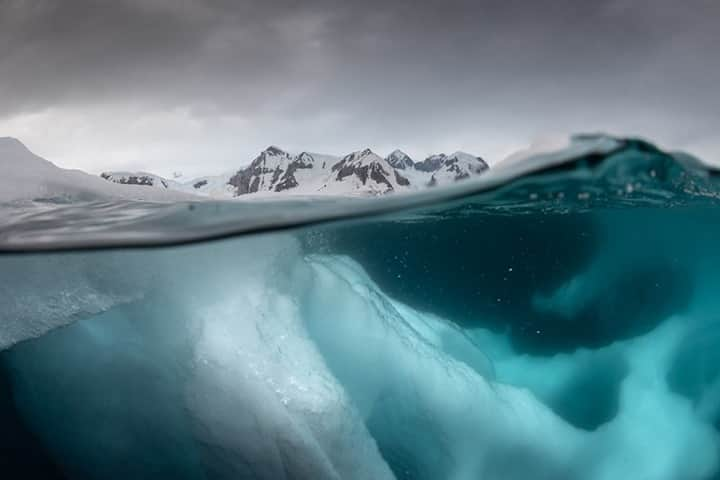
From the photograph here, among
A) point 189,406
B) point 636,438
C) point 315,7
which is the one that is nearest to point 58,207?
point 189,406

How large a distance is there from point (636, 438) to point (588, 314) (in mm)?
8801

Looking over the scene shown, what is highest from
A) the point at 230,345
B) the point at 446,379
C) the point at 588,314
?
the point at 230,345

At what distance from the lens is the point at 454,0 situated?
5.54 metres

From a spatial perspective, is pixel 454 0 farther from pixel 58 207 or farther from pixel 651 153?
pixel 58 207

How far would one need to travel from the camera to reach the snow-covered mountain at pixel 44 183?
5.81 m

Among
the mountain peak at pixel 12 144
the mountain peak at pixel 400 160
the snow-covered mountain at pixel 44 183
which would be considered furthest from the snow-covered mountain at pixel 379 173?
the mountain peak at pixel 12 144

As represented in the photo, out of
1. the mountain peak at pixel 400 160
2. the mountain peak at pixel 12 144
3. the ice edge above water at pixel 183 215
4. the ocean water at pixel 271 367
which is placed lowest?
the ocean water at pixel 271 367

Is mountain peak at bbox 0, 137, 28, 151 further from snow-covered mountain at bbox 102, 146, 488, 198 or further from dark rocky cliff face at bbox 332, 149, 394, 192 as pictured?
dark rocky cliff face at bbox 332, 149, 394, 192

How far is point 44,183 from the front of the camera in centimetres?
616

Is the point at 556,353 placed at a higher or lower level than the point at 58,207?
lower

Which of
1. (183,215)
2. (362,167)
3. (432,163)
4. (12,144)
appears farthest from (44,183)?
(432,163)

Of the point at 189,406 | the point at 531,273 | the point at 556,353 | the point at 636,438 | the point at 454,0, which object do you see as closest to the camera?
the point at 189,406

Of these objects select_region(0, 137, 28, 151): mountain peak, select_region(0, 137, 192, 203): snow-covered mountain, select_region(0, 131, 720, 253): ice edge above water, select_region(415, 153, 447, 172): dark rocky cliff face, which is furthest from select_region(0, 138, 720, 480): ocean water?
select_region(0, 137, 28, 151): mountain peak

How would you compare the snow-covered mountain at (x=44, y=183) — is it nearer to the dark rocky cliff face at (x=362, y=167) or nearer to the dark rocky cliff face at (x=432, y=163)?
the dark rocky cliff face at (x=362, y=167)
